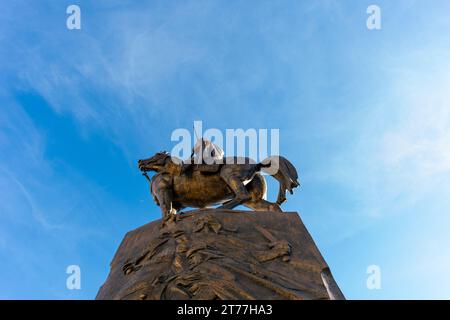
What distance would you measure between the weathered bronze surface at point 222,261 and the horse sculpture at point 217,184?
1.19 m

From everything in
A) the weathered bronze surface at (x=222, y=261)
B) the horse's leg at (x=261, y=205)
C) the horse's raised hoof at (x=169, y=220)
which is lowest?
the weathered bronze surface at (x=222, y=261)

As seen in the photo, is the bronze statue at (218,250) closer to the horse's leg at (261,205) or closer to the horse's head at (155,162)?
the horse's leg at (261,205)

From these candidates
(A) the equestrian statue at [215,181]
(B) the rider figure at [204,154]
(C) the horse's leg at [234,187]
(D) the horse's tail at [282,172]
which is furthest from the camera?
(B) the rider figure at [204,154]

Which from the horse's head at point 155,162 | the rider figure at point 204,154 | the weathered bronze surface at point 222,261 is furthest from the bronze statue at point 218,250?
the horse's head at point 155,162

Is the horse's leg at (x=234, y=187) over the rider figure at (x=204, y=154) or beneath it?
beneath

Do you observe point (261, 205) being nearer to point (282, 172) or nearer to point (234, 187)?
point (234, 187)

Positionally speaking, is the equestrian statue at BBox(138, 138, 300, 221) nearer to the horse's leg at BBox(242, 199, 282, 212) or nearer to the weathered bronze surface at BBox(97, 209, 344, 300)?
the horse's leg at BBox(242, 199, 282, 212)

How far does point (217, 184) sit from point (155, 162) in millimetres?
1169

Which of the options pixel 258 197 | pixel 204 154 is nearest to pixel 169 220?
pixel 258 197

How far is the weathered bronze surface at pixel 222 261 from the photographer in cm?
685

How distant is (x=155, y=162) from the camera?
405 inches
